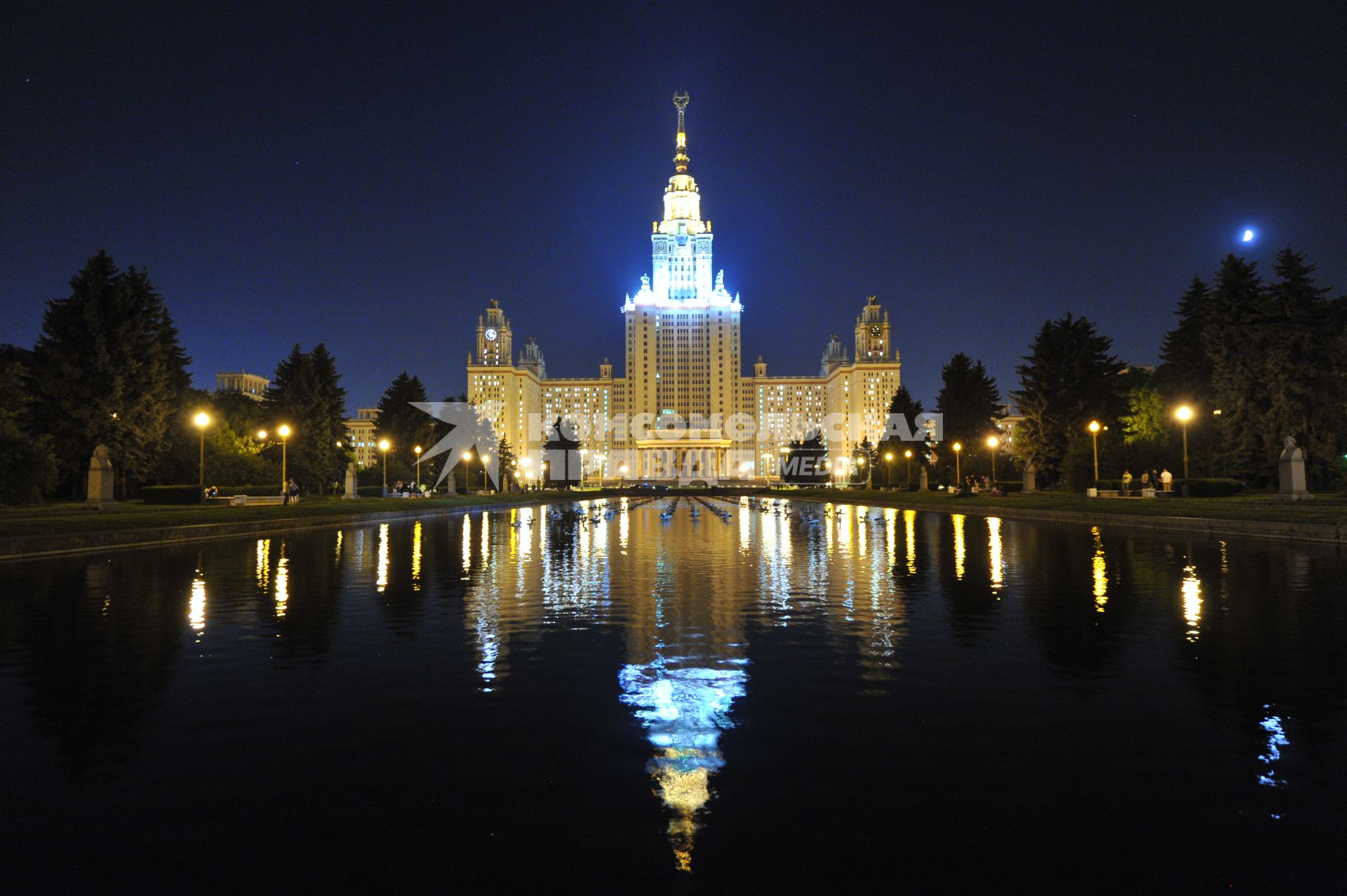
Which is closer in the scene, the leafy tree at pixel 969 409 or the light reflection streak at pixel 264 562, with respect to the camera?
the light reflection streak at pixel 264 562

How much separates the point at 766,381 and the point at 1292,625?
17871cm

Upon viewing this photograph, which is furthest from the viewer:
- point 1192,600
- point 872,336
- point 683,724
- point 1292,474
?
point 872,336

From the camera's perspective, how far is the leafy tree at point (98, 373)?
42.6 meters

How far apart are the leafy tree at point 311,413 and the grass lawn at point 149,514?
960 centimetres

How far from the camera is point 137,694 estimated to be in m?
7.01

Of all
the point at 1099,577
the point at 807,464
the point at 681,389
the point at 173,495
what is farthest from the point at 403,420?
the point at 681,389

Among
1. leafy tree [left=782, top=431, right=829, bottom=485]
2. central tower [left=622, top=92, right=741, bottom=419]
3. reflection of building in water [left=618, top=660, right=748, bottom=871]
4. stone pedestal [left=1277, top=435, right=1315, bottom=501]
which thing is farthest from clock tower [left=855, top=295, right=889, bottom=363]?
reflection of building in water [left=618, top=660, right=748, bottom=871]

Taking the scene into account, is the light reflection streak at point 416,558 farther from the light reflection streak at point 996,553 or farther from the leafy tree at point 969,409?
the leafy tree at point 969,409

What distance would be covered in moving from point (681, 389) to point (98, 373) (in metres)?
138

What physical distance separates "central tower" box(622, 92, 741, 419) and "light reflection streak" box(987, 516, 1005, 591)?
142 metres

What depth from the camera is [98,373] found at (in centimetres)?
4312

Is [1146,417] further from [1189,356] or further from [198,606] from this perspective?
[198,606]

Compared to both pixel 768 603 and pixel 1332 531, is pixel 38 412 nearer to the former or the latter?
pixel 768 603

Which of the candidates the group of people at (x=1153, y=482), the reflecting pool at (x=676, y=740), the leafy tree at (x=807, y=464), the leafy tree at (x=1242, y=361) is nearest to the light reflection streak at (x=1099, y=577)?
the reflecting pool at (x=676, y=740)
